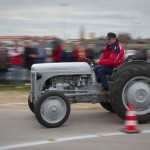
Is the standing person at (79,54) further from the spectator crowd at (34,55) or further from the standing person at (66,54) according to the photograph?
the standing person at (66,54)

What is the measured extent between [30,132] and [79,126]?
3.48ft

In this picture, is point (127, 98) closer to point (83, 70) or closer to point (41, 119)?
point (83, 70)

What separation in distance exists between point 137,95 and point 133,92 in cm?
11

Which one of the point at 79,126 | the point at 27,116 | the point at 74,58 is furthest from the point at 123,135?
the point at 74,58

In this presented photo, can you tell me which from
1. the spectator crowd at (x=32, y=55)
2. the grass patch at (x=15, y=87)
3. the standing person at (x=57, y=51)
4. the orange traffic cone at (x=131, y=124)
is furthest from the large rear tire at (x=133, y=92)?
the standing person at (x=57, y=51)

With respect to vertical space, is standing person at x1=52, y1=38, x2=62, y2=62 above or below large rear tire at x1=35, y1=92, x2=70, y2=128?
above

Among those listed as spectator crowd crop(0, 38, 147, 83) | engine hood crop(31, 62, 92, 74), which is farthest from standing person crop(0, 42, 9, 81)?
engine hood crop(31, 62, 92, 74)

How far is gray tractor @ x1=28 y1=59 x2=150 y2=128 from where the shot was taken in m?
8.90

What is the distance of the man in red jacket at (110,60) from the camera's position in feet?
30.3

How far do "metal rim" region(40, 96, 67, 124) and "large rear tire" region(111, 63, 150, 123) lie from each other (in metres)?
1.05

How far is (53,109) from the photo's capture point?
8.91 m

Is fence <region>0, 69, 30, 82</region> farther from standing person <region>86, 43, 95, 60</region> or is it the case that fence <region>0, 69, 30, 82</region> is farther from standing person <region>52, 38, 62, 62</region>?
standing person <region>86, 43, 95, 60</region>

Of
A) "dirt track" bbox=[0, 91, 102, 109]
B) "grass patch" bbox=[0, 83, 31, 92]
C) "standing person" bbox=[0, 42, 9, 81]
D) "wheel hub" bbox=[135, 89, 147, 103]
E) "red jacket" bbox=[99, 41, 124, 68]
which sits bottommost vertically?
"dirt track" bbox=[0, 91, 102, 109]

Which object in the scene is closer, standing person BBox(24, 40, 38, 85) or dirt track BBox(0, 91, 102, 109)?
dirt track BBox(0, 91, 102, 109)
